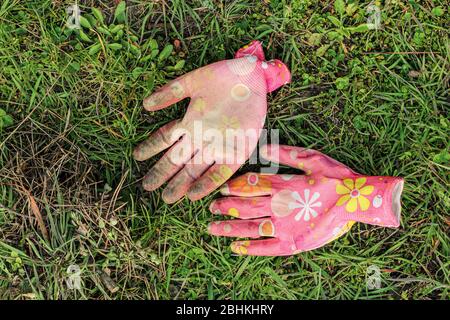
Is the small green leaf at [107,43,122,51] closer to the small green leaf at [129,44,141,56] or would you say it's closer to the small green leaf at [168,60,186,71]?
the small green leaf at [129,44,141,56]

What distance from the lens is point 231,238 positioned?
97.8 inches

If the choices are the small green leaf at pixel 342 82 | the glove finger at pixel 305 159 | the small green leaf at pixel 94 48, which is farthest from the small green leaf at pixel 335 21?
the small green leaf at pixel 94 48

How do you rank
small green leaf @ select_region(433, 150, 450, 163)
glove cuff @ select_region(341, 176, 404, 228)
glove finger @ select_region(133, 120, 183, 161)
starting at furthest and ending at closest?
small green leaf @ select_region(433, 150, 450, 163)
glove finger @ select_region(133, 120, 183, 161)
glove cuff @ select_region(341, 176, 404, 228)

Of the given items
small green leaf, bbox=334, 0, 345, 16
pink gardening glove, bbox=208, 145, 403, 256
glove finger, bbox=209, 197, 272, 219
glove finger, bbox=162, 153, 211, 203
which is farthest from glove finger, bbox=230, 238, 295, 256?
small green leaf, bbox=334, 0, 345, 16

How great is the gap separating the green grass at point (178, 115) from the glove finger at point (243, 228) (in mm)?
52

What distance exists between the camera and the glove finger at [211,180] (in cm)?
235

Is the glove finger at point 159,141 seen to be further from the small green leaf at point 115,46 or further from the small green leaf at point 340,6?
the small green leaf at point 340,6

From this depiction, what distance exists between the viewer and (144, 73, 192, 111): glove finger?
7.71 feet

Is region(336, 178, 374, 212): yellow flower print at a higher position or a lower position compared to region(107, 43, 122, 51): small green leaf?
lower

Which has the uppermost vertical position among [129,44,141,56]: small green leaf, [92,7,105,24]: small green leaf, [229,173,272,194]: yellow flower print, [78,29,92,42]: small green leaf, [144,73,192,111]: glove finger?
[92,7,105,24]: small green leaf

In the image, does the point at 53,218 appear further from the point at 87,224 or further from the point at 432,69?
the point at 432,69

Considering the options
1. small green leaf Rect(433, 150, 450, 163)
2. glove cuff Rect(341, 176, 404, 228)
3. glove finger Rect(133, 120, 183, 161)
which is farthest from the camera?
small green leaf Rect(433, 150, 450, 163)

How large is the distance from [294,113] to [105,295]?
1.12 meters

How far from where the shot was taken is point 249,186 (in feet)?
7.93
